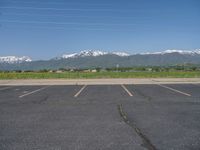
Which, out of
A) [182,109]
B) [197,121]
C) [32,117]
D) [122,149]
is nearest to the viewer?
[122,149]

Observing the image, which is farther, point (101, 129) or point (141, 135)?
point (101, 129)

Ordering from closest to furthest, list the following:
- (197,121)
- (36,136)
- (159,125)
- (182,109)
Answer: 1. (36,136)
2. (159,125)
3. (197,121)
4. (182,109)

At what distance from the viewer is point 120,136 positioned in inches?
283

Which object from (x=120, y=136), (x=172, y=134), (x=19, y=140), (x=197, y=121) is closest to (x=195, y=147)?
(x=172, y=134)

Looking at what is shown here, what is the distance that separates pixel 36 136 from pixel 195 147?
3436mm

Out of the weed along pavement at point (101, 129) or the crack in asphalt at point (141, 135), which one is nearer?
the crack in asphalt at point (141, 135)

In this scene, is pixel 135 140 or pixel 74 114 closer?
pixel 135 140

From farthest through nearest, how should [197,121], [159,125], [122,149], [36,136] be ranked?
1. [197,121]
2. [159,125]
3. [36,136]
4. [122,149]

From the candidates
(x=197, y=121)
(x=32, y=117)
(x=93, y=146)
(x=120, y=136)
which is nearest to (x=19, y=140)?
(x=93, y=146)

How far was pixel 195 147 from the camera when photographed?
6.22 meters

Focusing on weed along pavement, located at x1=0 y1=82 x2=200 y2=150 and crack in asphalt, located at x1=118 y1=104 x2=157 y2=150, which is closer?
crack in asphalt, located at x1=118 y1=104 x2=157 y2=150

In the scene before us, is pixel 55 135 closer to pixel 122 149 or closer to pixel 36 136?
pixel 36 136

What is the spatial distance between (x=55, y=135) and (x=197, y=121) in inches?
162

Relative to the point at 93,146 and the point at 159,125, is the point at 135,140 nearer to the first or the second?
the point at 93,146
